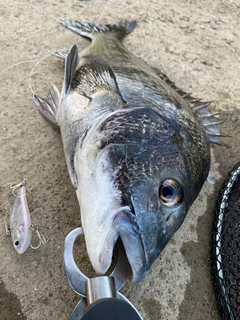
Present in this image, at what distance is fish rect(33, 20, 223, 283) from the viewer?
140 cm

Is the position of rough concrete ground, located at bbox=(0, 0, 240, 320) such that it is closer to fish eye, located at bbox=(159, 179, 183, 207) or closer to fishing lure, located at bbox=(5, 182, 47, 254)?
fishing lure, located at bbox=(5, 182, 47, 254)

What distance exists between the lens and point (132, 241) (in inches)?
53.3

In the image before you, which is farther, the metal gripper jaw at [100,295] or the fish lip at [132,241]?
the fish lip at [132,241]

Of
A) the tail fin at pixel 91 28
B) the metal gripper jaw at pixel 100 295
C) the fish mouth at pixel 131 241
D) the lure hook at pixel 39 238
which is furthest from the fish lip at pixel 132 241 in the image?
the tail fin at pixel 91 28

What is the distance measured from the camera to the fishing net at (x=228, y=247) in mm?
1933

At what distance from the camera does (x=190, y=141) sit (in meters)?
1.89

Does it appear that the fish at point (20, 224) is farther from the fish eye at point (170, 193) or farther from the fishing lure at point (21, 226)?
the fish eye at point (170, 193)

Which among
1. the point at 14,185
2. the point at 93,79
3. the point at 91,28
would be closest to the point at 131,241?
the point at 14,185

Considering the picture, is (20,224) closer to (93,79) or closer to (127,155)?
(127,155)

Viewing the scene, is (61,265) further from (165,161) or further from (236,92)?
(236,92)

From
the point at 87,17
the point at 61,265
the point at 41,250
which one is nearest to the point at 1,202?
the point at 41,250

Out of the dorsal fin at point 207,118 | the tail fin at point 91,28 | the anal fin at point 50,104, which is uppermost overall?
the tail fin at point 91,28

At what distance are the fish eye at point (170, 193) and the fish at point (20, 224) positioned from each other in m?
0.78

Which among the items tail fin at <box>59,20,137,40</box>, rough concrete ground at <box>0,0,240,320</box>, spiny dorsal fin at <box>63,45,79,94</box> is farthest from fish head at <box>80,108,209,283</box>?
tail fin at <box>59,20,137,40</box>
